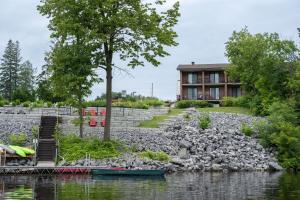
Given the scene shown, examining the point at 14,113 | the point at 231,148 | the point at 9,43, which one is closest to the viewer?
the point at 231,148

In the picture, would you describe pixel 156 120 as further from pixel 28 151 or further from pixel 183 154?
pixel 28 151

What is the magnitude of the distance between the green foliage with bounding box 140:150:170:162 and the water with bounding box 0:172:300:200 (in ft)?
Answer: 10.8

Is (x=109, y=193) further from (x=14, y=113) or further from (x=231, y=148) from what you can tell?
(x=14, y=113)

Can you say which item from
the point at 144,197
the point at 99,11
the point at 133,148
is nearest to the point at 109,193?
the point at 144,197

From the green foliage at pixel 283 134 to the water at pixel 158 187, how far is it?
5815 millimetres

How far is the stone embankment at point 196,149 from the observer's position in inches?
1586

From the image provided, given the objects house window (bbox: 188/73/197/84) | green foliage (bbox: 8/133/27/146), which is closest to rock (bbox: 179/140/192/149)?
green foliage (bbox: 8/133/27/146)

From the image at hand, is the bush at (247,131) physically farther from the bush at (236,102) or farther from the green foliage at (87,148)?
the bush at (236,102)

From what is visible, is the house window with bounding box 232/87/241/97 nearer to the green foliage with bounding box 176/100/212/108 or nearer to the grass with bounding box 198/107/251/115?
the green foliage with bounding box 176/100/212/108

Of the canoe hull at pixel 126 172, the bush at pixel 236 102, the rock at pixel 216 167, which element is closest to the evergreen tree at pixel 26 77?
the bush at pixel 236 102

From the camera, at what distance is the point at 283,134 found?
44.3 m

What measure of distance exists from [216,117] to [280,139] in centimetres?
1138

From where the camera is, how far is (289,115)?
4803 centimetres

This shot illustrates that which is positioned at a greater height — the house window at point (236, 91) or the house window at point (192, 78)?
the house window at point (192, 78)
